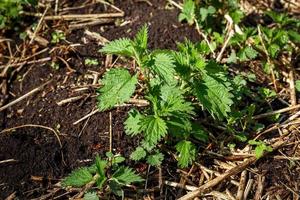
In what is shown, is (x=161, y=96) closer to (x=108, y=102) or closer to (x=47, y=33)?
(x=108, y=102)

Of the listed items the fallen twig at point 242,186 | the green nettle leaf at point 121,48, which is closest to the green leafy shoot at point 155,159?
the fallen twig at point 242,186

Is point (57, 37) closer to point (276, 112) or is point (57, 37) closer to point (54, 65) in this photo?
point (54, 65)

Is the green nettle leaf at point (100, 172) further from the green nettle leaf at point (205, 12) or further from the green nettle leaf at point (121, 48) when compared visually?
the green nettle leaf at point (205, 12)

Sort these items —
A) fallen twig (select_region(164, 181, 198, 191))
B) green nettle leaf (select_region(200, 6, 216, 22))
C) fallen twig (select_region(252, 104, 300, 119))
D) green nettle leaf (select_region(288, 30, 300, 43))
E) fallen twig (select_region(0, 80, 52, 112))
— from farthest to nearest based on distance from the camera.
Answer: green nettle leaf (select_region(200, 6, 216, 22))
green nettle leaf (select_region(288, 30, 300, 43))
fallen twig (select_region(0, 80, 52, 112))
fallen twig (select_region(252, 104, 300, 119))
fallen twig (select_region(164, 181, 198, 191))

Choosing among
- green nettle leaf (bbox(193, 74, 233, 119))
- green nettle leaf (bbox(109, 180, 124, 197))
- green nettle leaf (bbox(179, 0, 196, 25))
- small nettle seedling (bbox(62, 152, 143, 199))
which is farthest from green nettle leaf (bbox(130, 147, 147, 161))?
green nettle leaf (bbox(179, 0, 196, 25))

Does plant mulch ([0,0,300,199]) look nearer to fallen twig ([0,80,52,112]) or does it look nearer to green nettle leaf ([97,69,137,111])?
fallen twig ([0,80,52,112])

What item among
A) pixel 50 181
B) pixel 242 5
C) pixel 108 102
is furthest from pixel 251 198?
pixel 242 5
